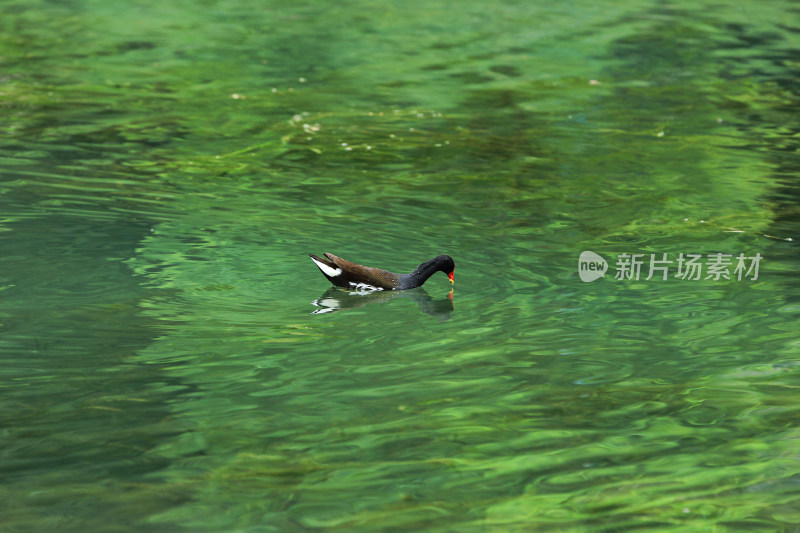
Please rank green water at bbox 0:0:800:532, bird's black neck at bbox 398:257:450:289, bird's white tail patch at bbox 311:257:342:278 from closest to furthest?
green water at bbox 0:0:800:532, bird's white tail patch at bbox 311:257:342:278, bird's black neck at bbox 398:257:450:289

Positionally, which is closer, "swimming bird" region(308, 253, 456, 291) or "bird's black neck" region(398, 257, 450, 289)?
"swimming bird" region(308, 253, 456, 291)

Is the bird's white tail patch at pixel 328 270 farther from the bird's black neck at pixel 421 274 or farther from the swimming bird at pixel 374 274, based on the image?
the bird's black neck at pixel 421 274

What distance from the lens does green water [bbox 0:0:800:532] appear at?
671 centimetres

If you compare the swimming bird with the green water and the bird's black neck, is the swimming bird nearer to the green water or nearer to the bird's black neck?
the bird's black neck

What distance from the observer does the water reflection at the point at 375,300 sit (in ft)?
33.8

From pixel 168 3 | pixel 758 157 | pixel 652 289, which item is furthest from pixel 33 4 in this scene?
pixel 652 289

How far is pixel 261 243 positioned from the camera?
11898mm

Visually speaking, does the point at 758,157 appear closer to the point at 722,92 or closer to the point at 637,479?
the point at 722,92
